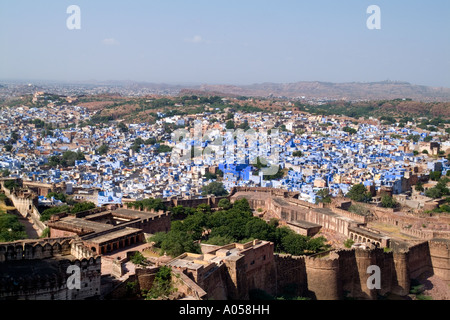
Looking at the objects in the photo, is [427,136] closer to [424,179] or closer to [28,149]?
[424,179]

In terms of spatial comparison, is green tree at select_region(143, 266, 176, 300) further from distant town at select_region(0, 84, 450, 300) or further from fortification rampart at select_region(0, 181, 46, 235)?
fortification rampart at select_region(0, 181, 46, 235)

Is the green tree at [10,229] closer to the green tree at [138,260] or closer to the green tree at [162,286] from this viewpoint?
the green tree at [138,260]

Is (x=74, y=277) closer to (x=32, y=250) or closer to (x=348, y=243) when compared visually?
(x=32, y=250)

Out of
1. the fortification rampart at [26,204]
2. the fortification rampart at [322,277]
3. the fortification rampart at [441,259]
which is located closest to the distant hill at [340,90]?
the fortification rampart at [26,204]

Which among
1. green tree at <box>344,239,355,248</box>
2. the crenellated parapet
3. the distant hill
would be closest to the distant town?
the crenellated parapet

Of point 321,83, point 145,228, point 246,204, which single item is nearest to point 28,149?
point 246,204

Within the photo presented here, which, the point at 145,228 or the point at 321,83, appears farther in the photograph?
the point at 321,83

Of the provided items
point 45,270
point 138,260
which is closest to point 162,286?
point 138,260
